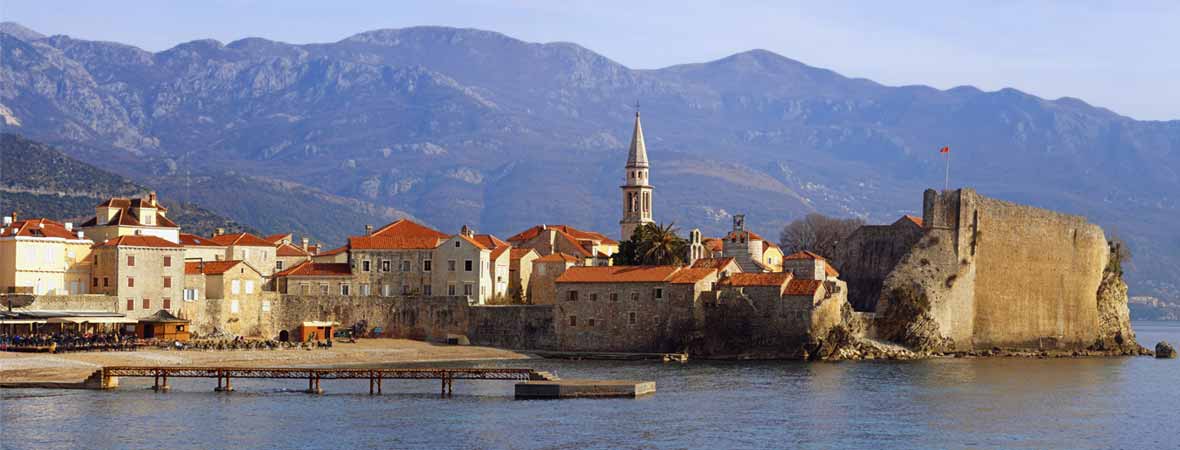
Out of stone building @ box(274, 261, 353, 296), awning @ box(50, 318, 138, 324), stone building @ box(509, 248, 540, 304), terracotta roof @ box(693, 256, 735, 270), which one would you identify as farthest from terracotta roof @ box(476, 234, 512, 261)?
awning @ box(50, 318, 138, 324)

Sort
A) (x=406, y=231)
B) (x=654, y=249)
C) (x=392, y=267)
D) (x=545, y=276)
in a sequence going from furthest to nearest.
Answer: (x=406, y=231), (x=545, y=276), (x=392, y=267), (x=654, y=249)

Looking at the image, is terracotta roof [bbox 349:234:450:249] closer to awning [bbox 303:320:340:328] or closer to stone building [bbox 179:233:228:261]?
awning [bbox 303:320:340:328]

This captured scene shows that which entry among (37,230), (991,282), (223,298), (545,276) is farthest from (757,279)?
(37,230)

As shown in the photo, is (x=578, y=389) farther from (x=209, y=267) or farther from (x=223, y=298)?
(x=209, y=267)

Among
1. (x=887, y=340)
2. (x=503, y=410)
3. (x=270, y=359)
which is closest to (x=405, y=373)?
(x=503, y=410)

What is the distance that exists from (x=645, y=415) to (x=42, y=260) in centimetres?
4293

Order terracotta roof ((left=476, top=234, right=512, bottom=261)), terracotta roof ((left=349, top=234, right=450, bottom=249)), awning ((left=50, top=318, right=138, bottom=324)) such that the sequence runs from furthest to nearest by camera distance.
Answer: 1. terracotta roof ((left=476, top=234, right=512, bottom=261))
2. terracotta roof ((left=349, top=234, right=450, bottom=249))
3. awning ((left=50, top=318, right=138, bottom=324))

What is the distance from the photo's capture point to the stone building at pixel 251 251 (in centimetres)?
11488

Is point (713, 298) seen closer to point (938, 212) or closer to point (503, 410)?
point (938, 212)

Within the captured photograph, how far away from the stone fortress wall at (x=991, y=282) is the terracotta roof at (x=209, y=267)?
1573 inches

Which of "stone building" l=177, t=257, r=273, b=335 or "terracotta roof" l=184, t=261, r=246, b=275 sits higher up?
"terracotta roof" l=184, t=261, r=246, b=275

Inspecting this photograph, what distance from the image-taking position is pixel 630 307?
323 ft

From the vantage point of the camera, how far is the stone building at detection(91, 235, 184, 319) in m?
95.1

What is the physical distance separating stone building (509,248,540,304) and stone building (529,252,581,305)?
0.36m
